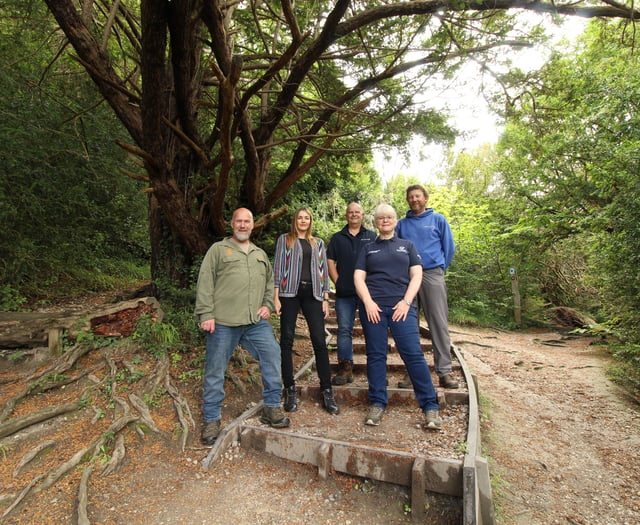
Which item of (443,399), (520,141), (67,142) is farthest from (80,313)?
(520,141)

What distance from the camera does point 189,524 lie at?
2537 mm

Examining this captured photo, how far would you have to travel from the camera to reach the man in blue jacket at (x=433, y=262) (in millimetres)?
4082

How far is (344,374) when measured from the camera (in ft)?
14.6

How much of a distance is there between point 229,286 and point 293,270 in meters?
0.66

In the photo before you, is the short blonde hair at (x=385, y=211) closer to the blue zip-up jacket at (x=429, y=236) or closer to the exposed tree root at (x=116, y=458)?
the blue zip-up jacket at (x=429, y=236)

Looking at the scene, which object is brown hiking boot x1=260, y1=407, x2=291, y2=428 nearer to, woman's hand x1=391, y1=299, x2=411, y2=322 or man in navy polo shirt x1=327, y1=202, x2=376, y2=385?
man in navy polo shirt x1=327, y1=202, x2=376, y2=385

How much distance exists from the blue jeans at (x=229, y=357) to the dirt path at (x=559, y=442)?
219 cm

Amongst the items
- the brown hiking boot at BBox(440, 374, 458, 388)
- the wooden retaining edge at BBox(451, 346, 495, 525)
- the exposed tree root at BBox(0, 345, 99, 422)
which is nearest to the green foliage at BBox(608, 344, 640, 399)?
the brown hiking boot at BBox(440, 374, 458, 388)

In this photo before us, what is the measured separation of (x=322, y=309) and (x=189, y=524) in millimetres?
2051

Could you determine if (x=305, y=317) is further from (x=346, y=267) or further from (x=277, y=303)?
(x=346, y=267)

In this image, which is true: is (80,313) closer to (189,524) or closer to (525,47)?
(189,524)

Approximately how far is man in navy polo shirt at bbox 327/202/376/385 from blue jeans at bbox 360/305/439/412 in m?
0.69

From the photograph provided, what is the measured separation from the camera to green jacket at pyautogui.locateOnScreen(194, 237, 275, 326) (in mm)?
3299

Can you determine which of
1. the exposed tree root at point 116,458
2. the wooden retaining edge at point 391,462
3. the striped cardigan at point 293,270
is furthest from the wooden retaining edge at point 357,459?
the striped cardigan at point 293,270
